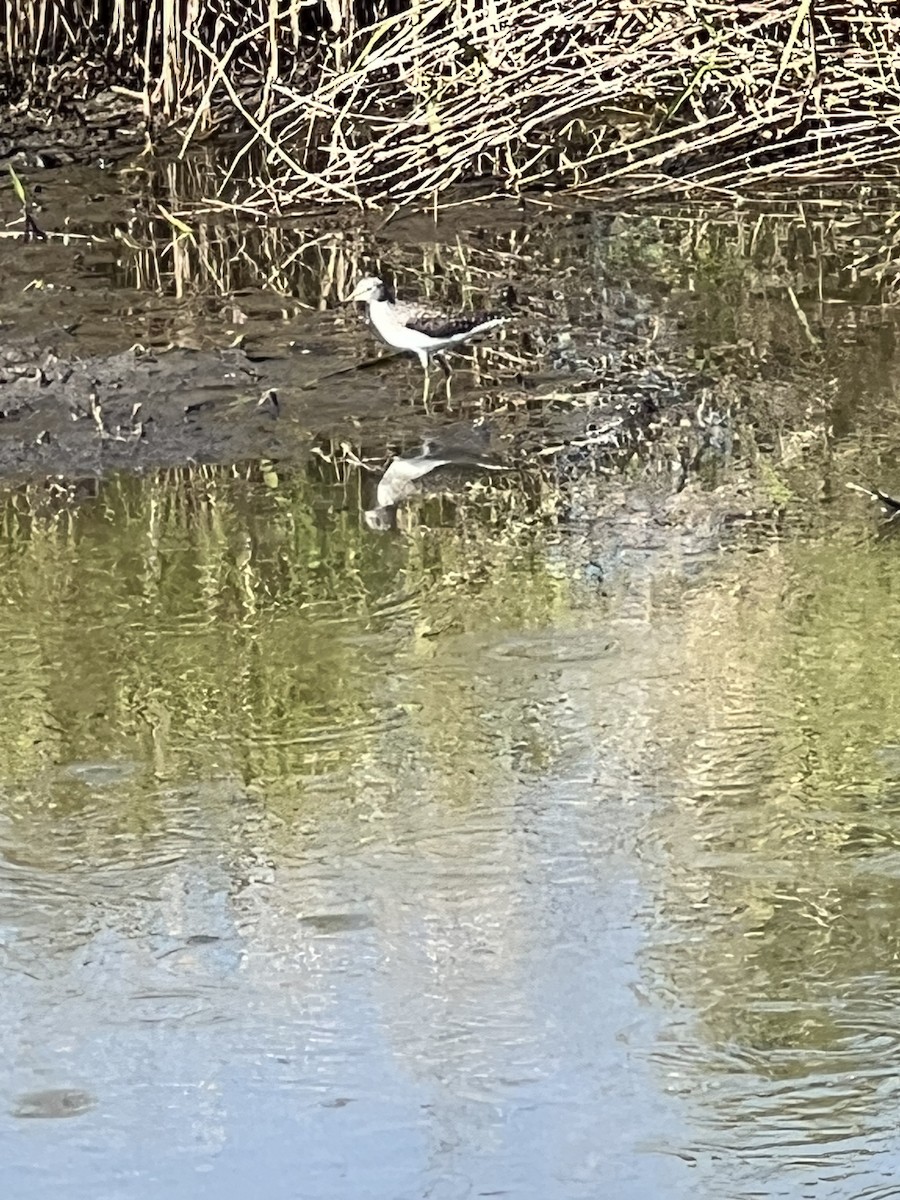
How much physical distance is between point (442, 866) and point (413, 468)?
2371 mm

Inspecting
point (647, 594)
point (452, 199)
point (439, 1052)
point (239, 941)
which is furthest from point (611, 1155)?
point (452, 199)

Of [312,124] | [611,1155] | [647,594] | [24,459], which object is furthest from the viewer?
[312,124]

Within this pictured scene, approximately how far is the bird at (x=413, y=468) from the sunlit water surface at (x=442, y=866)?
13 centimetres

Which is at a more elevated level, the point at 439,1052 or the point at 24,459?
the point at 24,459

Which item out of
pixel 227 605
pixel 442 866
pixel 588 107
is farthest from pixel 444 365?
pixel 588 107

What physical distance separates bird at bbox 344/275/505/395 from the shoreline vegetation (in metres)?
2.17

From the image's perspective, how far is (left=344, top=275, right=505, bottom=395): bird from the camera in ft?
22.1

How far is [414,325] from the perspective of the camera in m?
6.73

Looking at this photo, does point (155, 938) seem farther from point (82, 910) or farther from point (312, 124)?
point (312, 124)

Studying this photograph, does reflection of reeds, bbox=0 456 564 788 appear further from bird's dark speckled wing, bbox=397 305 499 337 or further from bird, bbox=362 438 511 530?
bird's dark speckled wing, bbox=397 305 499 337

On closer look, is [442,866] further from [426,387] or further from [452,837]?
[426,387]

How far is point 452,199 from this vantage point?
30.2 ft

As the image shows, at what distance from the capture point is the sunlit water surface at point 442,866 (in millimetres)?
3195

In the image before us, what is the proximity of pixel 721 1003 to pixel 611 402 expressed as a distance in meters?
3.40
